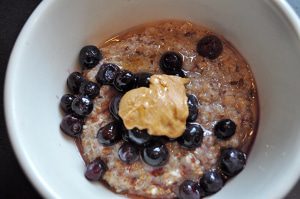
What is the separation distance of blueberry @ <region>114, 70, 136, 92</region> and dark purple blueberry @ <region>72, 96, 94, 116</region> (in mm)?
78

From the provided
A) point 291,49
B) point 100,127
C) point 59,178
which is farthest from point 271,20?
point 59,178

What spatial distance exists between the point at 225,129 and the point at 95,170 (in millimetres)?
310

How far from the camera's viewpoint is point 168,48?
121 cm

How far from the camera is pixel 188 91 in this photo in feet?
3.79

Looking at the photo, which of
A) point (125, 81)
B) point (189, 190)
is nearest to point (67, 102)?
point (125, 81)

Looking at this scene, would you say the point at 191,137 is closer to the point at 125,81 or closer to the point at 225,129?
the point at 225,129

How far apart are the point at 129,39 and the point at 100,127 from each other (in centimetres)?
26

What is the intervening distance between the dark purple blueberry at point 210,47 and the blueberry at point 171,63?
67 mm

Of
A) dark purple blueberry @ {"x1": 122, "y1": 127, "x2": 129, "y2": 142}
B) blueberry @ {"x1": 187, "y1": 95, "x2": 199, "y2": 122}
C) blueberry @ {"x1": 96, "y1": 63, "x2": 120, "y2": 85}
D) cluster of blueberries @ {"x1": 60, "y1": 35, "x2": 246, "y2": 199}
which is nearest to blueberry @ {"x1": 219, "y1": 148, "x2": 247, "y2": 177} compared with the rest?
cluster of blueberries @ {"x1": 60, "y1": 35, "x2": 246, "y2": 199}

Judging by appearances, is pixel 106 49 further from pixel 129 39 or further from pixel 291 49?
pixel 291 49

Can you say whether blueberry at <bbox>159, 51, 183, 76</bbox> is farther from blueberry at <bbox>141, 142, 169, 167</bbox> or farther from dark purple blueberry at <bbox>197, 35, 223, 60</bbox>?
blueberry at <bbox>141, 142, 169, 167</bbox>

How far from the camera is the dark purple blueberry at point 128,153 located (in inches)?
42.6

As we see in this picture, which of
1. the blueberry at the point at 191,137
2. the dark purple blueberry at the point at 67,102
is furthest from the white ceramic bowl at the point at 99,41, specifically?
the blueberry at the point at 191,137

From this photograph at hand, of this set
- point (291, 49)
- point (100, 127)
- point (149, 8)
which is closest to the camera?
point (291, 49)
